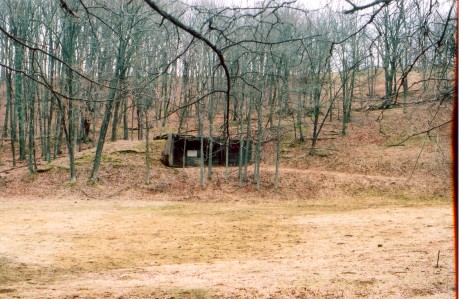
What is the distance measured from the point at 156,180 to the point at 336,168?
10064 millimetres

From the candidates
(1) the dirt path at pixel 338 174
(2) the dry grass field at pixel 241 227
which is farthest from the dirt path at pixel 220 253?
(1) the dirt path at pixel 338 174

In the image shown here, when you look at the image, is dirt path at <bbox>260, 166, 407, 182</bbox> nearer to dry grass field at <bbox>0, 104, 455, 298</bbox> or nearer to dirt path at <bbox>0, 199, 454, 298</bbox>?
dry grass field at <bbox>0, 104, 455, 298</bbox>

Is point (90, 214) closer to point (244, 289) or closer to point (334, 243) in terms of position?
point (334, 243)

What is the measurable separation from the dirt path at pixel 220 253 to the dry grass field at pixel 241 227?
1.3 inches

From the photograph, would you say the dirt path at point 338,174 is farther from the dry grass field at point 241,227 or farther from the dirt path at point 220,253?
the dirt path at point 220,253

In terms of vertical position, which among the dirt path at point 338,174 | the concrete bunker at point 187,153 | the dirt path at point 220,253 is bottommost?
the dirt path at point 220,253

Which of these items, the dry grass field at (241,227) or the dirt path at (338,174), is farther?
the dirt path at (338,174)

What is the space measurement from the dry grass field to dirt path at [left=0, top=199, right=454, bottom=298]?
0.03 m

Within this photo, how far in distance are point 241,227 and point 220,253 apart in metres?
4.20

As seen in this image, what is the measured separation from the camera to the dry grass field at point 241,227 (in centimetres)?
554

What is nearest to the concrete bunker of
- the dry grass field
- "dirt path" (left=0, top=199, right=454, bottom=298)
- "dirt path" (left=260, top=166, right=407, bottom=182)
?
the dry grass field

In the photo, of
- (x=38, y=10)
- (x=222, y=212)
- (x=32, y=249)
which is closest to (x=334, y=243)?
(x=32, y=249)

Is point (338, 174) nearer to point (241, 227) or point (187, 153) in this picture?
point (187, 153)

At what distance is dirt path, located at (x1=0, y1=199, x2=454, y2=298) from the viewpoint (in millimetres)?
5309
